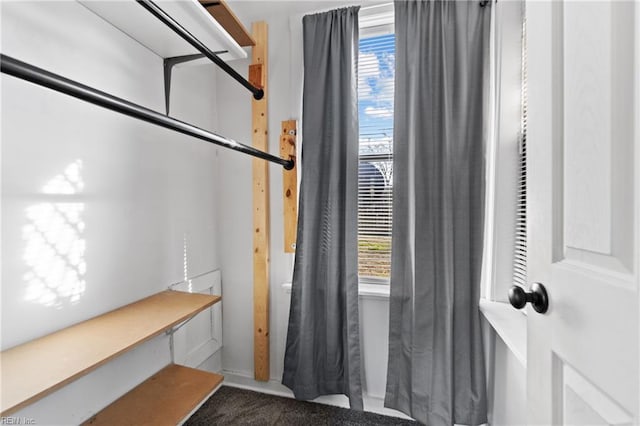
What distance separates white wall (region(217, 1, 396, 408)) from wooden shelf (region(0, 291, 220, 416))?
0.61 metres

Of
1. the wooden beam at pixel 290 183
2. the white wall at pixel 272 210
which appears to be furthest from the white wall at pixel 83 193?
the wooden beam at pixel 290 183

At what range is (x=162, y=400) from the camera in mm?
1170

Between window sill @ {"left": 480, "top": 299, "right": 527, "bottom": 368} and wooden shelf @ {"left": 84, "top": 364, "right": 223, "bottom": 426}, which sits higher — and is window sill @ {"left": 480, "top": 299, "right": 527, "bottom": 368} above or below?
above

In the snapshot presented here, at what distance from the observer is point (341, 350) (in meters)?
1.61

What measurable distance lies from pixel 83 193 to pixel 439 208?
5.07 ft

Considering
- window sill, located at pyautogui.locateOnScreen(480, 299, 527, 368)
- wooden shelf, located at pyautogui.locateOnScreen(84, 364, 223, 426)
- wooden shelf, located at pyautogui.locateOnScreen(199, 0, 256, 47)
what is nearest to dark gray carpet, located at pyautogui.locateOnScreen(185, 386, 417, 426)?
wooden shelf, located at pyautogui.locateOnScreen(84, 364, 223, 426)

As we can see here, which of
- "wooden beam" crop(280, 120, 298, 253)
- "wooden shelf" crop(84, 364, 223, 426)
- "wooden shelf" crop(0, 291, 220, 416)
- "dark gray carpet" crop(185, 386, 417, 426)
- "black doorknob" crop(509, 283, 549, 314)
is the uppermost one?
"wooden beam" crop(280, 120, 298, 253)

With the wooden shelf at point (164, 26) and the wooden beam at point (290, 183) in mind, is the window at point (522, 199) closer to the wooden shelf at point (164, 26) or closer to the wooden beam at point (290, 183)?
the wooden beam at point (290, 183)

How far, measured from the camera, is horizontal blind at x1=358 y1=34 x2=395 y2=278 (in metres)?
1.66

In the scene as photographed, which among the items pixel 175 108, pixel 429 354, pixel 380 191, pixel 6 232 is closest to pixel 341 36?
pixel 380 191

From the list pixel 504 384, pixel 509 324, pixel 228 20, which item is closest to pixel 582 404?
pixel 509 324

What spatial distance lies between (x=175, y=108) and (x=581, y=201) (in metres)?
1.71

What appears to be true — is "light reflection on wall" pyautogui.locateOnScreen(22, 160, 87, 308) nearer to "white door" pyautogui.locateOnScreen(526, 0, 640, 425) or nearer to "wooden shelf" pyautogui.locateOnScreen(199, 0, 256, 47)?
"wooden shelf" pyautogui.locateOnScreen(199, 0, 256, 47)

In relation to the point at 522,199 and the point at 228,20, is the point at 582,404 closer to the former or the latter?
the point at 522,199
